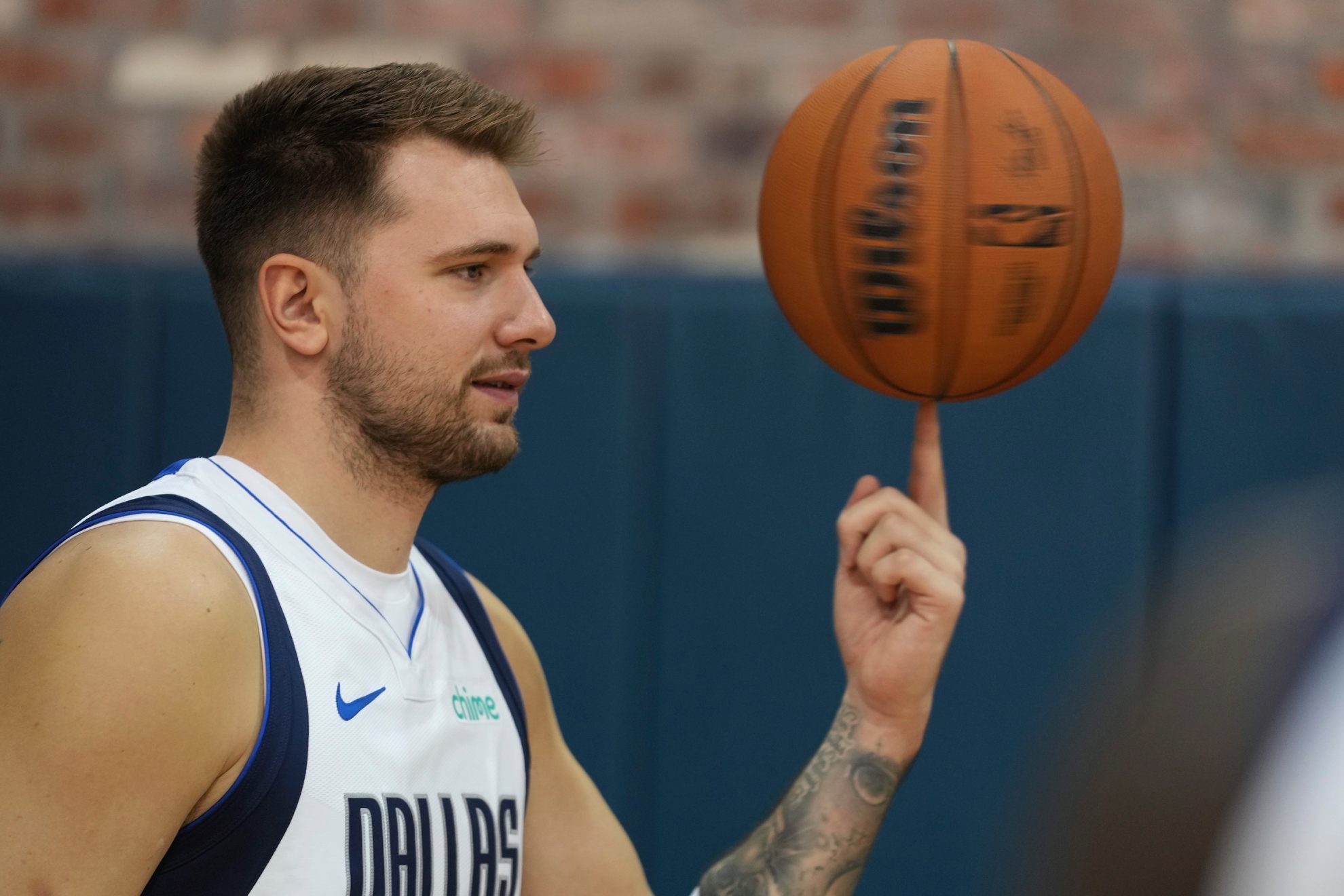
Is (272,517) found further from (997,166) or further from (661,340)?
(661,340)

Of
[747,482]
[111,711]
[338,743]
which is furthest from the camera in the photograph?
[747,482]

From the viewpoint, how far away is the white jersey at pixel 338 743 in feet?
4.33

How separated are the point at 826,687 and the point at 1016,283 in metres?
1.17

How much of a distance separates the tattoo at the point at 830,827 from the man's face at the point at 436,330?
1.69ft

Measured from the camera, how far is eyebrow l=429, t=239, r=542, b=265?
61.9 inches

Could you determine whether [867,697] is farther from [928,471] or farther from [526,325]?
[526,325]

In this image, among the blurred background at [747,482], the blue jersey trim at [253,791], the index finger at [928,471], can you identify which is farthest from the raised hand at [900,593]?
the blurred background at [747,482]

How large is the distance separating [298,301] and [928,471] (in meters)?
0.73

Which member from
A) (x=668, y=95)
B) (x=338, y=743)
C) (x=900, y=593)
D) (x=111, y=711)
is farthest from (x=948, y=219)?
(x=668, y=95)

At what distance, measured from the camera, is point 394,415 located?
1562 millimetres

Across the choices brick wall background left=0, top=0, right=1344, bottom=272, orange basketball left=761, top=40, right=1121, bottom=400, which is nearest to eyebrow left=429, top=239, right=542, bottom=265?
orange basketball left=761, top=40, right=1121, bottom=400

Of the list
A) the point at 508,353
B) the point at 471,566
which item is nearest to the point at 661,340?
the point at 471,566

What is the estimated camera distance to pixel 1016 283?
63.9 inches

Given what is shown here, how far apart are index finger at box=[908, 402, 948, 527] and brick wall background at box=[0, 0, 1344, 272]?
146cm
